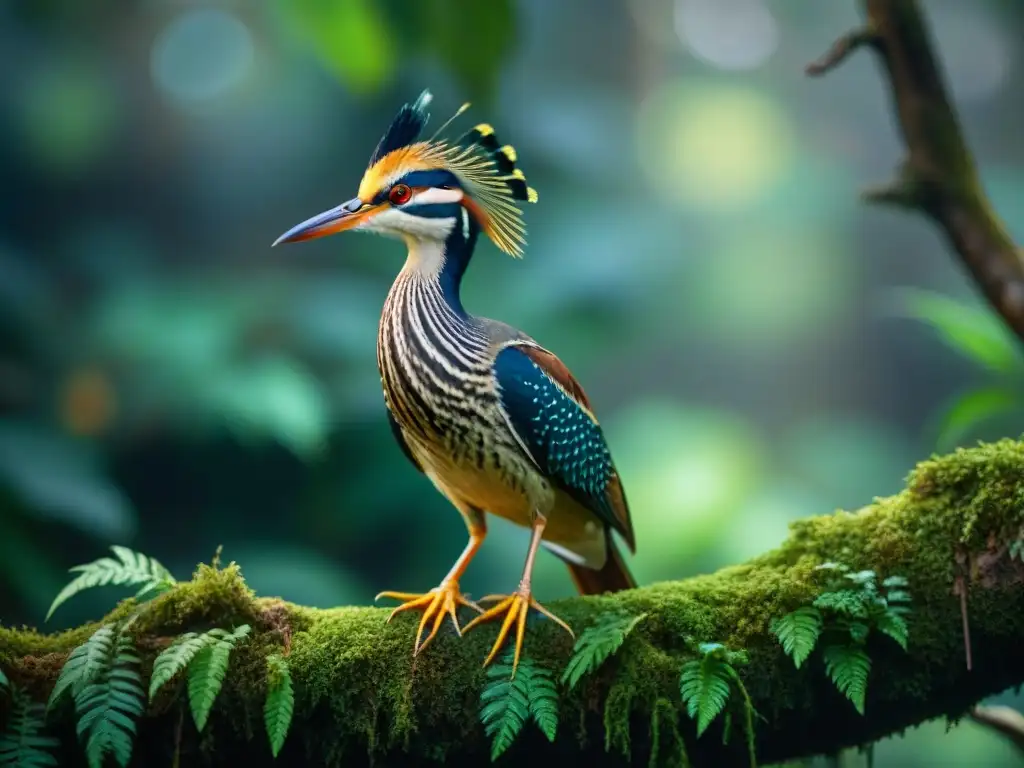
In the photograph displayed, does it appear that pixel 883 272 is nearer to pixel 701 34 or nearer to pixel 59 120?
pixel 701 34

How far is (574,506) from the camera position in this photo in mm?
2422

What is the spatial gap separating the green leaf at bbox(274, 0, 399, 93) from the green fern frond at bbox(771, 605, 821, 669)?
3.05 meters

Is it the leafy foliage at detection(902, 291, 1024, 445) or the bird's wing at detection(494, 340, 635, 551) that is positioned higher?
the leafy foliage at detection(902, 291, 1024, 445)

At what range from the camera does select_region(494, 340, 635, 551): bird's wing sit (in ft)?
7.18

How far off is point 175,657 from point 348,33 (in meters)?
2.97

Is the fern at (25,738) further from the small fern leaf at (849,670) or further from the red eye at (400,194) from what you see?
the small fern leaf at (849,670)

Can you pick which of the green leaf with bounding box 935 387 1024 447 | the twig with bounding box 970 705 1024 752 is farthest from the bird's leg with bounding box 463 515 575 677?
the green leaf with bounding box 935 387 1024 447

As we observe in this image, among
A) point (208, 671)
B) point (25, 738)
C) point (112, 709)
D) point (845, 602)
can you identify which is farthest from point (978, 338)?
point (25, 738)

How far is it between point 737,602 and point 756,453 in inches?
128

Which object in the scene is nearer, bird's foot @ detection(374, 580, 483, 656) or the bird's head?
bird's foot @ detection(374, 580, 483, 656)

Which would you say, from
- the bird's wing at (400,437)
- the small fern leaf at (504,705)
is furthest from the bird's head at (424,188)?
the small fern leaf at (504,705)

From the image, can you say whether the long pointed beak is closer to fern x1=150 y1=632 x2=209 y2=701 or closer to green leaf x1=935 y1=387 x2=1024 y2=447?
fern x1=150 y1=632 x2=209 y2=701

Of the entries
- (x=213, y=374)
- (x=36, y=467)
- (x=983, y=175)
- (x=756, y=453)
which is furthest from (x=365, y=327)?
(x=983, y=175)

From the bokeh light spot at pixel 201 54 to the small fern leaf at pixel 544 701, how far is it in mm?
3732
